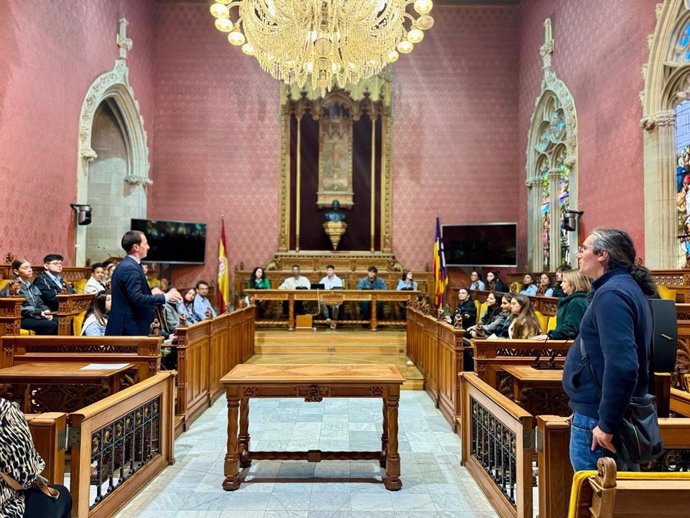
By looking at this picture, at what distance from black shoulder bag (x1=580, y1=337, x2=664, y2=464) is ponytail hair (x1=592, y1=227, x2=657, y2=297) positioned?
44 cm

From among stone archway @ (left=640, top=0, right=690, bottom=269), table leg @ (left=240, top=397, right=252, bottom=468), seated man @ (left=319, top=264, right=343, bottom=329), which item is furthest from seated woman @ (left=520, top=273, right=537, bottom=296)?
table leg @ (left=240, top=397, right=252, bottom=468)

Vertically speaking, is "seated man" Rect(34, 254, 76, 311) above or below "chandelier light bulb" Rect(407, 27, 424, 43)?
below

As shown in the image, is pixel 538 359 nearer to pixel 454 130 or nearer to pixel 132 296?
pixel 132 296

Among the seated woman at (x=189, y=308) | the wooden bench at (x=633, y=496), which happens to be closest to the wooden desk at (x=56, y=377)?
the seated woman at (x=189, y=308)

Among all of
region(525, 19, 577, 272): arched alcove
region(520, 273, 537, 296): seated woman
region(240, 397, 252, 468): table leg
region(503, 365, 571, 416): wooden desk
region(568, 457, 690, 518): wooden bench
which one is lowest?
region(240, 397, 252, 468): table leg

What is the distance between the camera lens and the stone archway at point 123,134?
9.16 meters

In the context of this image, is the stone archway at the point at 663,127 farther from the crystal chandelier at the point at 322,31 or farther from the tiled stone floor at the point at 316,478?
the tiled stone floor at the point at 316,478

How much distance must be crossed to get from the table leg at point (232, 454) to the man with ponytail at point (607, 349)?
2091mm

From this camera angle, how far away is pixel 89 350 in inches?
159

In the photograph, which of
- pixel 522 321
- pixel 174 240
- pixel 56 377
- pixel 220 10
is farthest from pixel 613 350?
pixel 174 240

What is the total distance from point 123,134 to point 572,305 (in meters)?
10.5

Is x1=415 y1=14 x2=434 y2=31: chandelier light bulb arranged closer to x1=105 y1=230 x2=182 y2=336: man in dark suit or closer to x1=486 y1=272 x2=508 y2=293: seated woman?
x1=105 y1=230 x2=182 y2=336: man in dark suit

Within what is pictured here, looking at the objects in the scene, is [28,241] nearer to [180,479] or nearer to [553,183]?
[180,479]

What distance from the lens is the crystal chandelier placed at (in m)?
5.80
